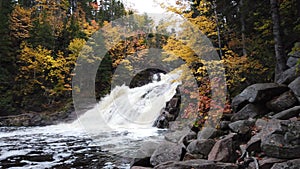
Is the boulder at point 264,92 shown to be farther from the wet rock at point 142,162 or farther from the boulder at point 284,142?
the wet rock at point 142,162

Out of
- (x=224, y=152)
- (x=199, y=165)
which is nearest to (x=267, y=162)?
(x=224, y=152)

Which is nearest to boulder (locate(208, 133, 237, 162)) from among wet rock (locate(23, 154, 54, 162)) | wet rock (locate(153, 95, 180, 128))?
wet rock (locate(23, 154, 54, 162))

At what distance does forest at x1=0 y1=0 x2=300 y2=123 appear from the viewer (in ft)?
30.1

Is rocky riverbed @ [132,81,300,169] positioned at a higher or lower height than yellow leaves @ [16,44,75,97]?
lower

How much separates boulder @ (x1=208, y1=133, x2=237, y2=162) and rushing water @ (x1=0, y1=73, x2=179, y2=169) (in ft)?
6.52

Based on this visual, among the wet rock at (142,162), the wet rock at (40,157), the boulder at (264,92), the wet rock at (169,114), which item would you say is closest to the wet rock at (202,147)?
the wet rock at (142,162)

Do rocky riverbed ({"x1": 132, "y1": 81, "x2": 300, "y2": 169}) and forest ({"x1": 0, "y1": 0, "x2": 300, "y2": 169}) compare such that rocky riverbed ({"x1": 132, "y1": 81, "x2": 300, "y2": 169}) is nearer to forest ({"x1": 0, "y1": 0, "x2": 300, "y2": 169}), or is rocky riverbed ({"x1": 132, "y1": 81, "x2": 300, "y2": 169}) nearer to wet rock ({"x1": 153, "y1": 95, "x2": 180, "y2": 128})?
forest ({"x1": 0, "y1": 0, "x2": 300, "y2": 169})

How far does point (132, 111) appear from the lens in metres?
16.0

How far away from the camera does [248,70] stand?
9.23 metres

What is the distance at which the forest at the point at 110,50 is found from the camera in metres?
9.17

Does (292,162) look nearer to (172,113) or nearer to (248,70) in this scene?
(248,70)

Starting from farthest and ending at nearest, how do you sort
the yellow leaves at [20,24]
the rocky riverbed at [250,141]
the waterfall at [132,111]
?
the yellow leaves at [20,24]
the waterfall at [132,111]
the rocky riverbed at [250,141]

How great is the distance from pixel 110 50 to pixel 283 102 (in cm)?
2061

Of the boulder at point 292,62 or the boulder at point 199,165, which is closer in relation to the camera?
the boulder at point 199,165
